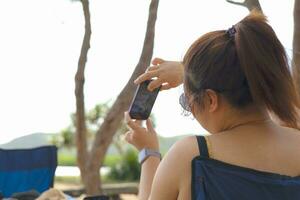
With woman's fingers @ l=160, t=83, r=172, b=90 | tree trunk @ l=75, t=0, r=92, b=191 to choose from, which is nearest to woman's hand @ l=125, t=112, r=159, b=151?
woman's fingers @ l=160, t=83, r=172, b=90

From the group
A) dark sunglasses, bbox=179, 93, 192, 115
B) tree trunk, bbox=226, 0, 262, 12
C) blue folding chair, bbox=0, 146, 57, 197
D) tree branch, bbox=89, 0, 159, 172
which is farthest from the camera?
tree branch, bbox=89, 0, 159, 172

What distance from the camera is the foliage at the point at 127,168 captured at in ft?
65.6

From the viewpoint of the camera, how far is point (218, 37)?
4.60 ft

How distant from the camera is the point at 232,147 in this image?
138cm

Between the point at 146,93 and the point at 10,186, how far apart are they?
2.73m

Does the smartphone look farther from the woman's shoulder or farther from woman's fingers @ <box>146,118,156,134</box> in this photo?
the woman's shoulder

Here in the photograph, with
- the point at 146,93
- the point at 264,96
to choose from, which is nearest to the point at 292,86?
the point at 264,96

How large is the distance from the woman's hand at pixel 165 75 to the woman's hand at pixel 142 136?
0.11 metres

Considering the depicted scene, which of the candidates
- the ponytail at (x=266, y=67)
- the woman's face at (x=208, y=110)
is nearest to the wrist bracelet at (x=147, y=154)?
the woman's face at (x=208, y=110)

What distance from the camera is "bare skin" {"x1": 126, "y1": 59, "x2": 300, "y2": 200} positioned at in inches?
53.6

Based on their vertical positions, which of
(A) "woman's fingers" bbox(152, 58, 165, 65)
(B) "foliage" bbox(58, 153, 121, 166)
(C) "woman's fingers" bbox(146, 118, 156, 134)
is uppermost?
(A) "woman's fingers" bbox(152, 58, 165, 65)

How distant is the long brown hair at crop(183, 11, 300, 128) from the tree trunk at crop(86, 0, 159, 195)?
527 centimetres

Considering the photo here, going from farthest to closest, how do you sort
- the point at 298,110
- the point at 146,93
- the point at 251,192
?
the point at 146,93, the point at 298,110, the point at 251,192

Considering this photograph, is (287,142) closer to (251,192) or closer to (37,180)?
(251,192)
